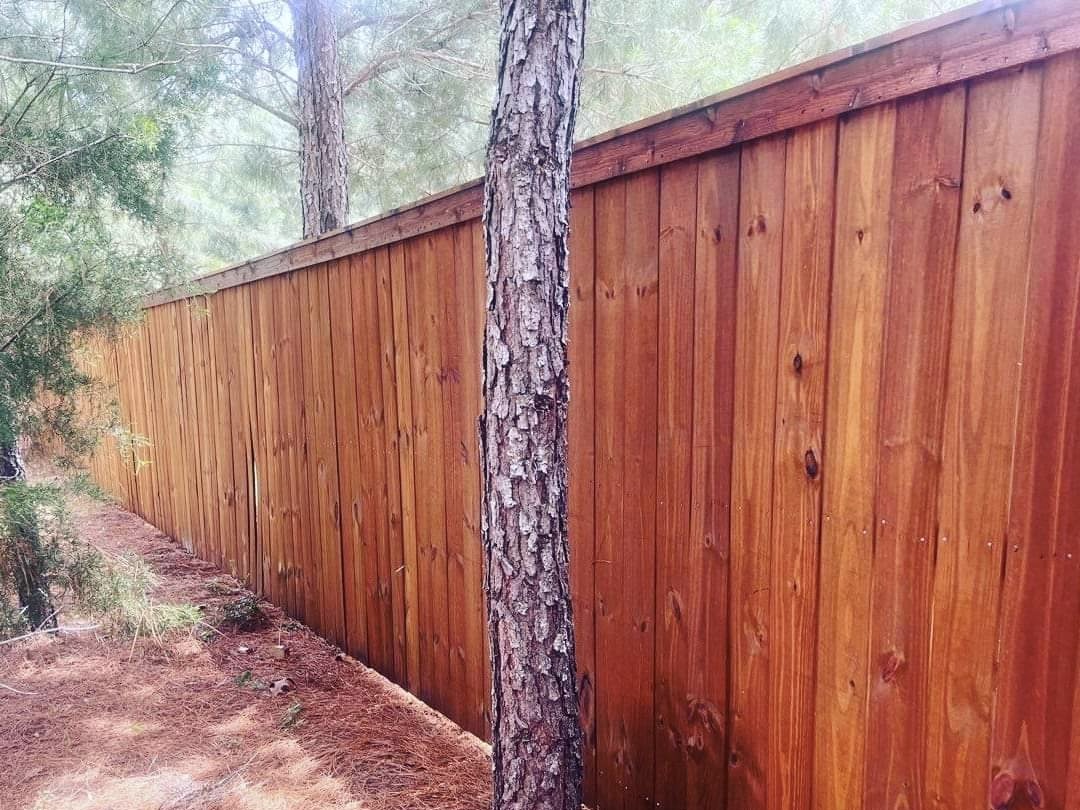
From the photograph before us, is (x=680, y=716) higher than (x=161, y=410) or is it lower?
lower

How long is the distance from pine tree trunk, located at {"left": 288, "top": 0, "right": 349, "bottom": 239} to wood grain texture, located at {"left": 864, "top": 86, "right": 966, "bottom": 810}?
396 centimetres

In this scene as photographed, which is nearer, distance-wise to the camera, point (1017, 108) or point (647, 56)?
point (1017, 108)

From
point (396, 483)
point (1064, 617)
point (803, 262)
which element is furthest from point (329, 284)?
point (1064, 617)

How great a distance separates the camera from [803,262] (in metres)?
1.40

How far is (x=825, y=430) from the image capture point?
54.5 inches

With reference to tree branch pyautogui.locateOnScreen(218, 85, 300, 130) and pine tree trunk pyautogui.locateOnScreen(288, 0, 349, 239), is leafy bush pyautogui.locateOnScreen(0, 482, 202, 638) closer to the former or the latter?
pine tree trunk pyautogui.locateOnScreen(288, 0, 349, 239)

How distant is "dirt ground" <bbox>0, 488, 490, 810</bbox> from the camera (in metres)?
2.17

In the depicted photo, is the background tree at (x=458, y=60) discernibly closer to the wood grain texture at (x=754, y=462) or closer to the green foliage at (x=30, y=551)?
the green foliage at (x=30, y=551)

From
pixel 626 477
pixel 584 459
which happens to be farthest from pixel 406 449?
pixel 626 477

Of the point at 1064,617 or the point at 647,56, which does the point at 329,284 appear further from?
the point at 647,56

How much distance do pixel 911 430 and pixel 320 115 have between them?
179 inches

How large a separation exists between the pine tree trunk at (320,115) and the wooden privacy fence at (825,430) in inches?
101

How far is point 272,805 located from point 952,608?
2.02 meters

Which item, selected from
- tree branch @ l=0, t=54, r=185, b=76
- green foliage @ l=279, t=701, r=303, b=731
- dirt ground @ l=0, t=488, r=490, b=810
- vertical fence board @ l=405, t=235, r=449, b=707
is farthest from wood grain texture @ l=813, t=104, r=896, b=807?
tree branch @ l=0, t=54, r=185, b=76
